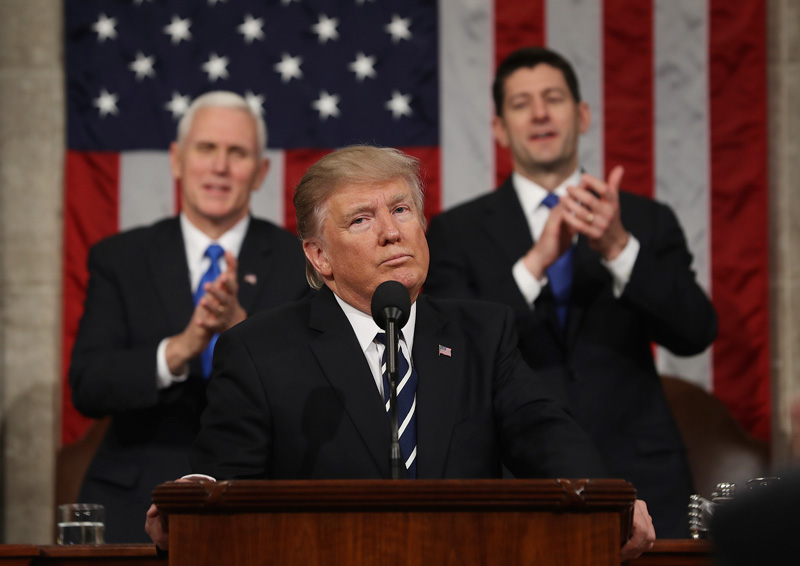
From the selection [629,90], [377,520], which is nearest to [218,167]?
[629,90]

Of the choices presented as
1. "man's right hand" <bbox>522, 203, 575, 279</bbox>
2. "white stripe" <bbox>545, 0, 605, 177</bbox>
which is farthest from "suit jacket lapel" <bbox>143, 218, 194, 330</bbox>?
"white stripe" <bbox>545, 0, 605, 177</bbox>

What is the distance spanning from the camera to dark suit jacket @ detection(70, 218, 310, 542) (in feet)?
12.6

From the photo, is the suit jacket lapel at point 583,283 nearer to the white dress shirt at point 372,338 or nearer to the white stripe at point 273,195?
the white dress shirt at point 372,338

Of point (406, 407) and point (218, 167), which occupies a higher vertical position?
point (218, 167)

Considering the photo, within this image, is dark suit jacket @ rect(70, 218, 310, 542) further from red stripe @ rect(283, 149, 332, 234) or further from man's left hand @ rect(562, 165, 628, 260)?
man's left hand @ rect(562, 165, 628, 260)

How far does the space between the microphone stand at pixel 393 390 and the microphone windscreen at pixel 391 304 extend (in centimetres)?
2

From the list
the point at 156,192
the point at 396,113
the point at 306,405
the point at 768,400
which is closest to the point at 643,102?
the point at 396,113

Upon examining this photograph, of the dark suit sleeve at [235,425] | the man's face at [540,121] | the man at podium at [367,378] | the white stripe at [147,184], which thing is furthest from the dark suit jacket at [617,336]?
the white stripe at [147,184]

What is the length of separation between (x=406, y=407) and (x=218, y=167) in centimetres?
193

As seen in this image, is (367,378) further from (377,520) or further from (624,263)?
(624,263)

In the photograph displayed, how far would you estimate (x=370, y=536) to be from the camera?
1.94 m

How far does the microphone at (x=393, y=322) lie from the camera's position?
2.16 meters

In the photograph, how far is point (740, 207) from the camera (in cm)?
512

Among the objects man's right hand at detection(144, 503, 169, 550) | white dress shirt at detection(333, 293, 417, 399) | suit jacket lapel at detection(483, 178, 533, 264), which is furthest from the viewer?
suit jacket lapel at detection(483, 178, 533, 264)
